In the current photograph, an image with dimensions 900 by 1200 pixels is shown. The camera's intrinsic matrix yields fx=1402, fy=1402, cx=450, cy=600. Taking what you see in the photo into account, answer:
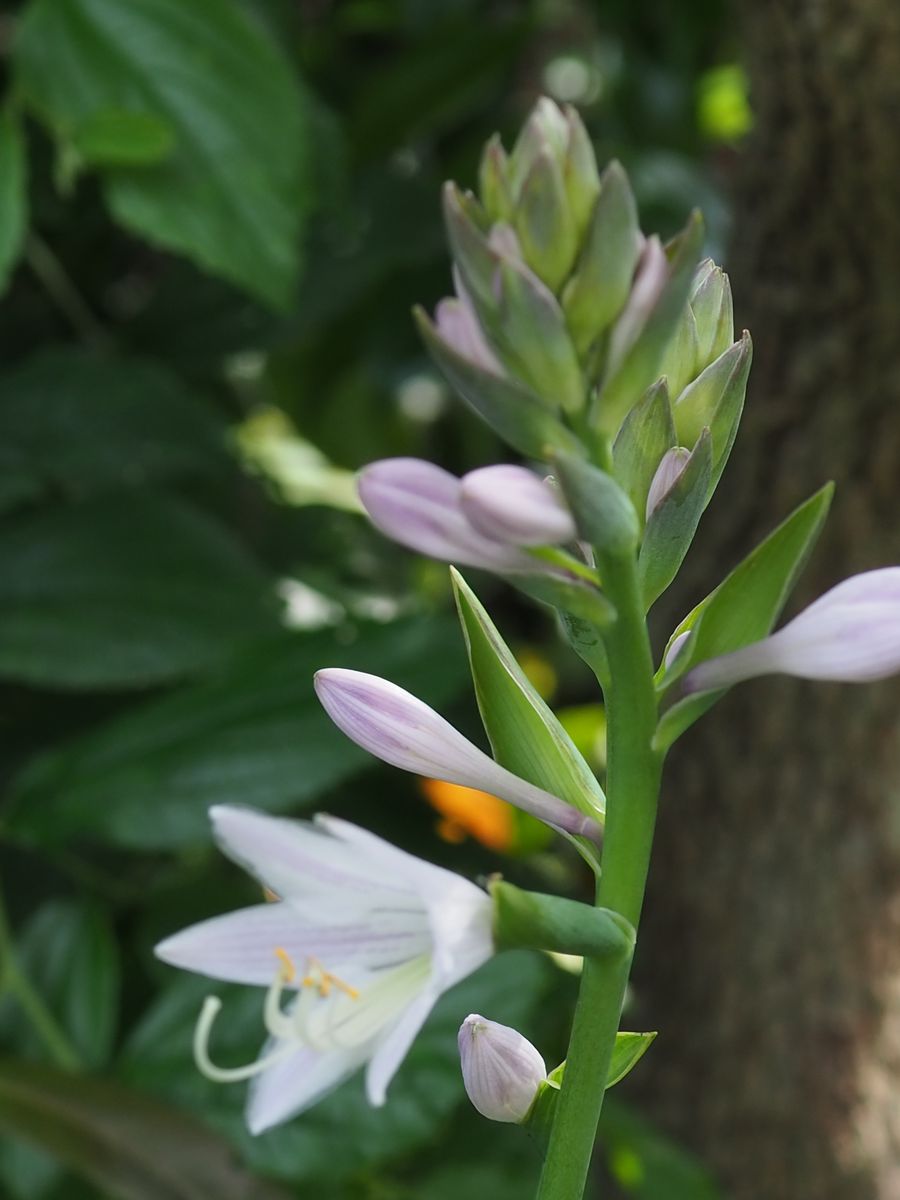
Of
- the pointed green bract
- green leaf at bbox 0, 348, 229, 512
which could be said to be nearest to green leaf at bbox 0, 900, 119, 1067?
green leaf at bbox 0, 348, 229, 512

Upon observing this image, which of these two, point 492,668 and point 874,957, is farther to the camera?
point 874,957

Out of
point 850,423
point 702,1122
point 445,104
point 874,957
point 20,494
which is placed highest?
point 445,104

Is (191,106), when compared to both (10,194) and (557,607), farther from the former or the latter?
(557,607)

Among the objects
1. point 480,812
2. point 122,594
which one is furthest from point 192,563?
point 480,812

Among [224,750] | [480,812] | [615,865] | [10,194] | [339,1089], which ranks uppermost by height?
[10,194]

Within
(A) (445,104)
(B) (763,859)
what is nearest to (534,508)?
(B) (763,859)

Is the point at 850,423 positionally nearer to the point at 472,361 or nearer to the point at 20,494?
the point at 20,494
